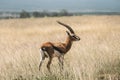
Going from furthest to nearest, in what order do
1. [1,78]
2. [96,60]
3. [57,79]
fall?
[96,60]
[1,78]
[57,79]

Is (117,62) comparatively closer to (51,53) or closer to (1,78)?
(51,53)

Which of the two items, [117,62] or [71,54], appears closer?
[117,62]

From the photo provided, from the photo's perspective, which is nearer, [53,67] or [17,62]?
[53,67]

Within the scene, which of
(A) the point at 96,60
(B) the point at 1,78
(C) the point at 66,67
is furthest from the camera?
(A) the point at 96,60

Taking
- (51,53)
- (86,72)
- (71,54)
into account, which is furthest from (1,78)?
(71,54)

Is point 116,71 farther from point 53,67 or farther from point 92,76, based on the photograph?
point 53,67

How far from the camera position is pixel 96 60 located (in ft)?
26.5

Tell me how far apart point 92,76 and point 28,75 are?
112cm

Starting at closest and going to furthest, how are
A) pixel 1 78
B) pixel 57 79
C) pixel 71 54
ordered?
pixel 57 79 → pixel 1 78 → pixel 71 54

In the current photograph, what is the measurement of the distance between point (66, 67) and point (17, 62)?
1292mm

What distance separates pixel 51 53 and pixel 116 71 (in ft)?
4.05

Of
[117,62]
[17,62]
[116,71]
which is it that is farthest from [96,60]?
[17,62]

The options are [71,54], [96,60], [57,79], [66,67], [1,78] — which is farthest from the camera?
[71,54]

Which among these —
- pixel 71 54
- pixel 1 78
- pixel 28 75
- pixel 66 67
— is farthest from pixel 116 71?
pixel 71 54
